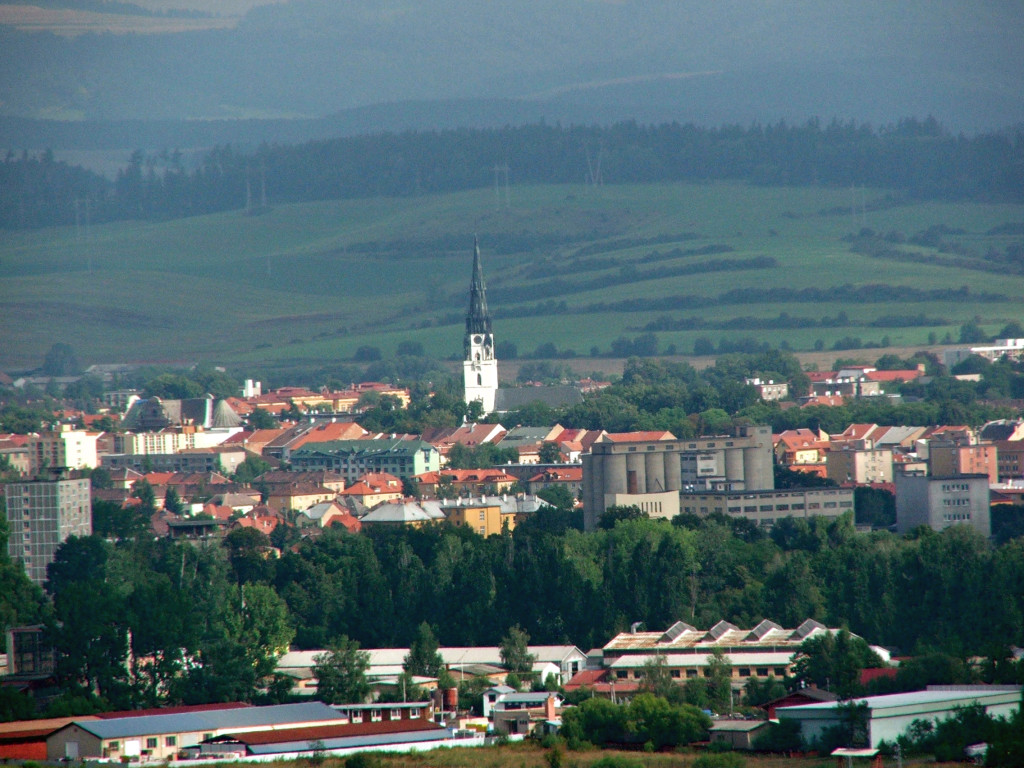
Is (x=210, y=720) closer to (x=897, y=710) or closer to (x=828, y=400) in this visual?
(x=897, y=710)

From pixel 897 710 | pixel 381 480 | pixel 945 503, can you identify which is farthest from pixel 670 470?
pixel 897 710

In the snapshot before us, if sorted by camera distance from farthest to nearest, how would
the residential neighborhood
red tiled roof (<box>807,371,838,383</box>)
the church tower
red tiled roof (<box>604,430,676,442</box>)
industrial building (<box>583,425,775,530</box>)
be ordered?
the church tower < red tiled roof (<box>807,371,838,383</box>) < red tiled roof (<box>604,430,676,442</box>) < industrial building (<box>583,425,775,530</box>) < the residential neighborhood

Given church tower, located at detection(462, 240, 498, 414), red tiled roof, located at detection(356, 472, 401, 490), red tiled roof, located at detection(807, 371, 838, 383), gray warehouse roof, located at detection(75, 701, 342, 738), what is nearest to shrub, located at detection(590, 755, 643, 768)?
gray warehouse roof, located at detection(75, 701, 342, 738)

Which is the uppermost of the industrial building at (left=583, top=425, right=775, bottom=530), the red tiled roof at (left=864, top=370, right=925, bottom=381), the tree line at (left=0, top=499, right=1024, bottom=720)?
the red tiled roof at (left=864, top=370, right=925, bottom=381)

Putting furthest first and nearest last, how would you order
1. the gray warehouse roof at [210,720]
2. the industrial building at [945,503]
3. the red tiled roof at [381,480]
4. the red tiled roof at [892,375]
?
1. the red tiled roof at [892,375]
2. the red tiled roof at [381,480]
3. the industrial building at [945,503]
4. the gray warehouse roof at [210,720]

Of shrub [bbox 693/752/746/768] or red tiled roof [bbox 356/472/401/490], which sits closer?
shrub [bbox 693/752/746/768]

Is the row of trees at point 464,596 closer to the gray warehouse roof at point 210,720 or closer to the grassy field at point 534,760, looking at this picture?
the gray warehouse roof at point 210,720

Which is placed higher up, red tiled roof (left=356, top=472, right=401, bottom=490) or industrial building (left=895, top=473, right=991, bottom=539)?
red tiled roof (left=356, top=472, right=401, bottom=490)

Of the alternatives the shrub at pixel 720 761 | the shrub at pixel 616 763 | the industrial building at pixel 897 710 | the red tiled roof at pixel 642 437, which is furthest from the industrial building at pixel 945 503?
the shrub at pixel 616 763

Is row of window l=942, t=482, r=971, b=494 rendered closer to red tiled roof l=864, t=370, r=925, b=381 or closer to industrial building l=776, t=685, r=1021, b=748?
industrial building l=776, t=685, r=1021, b=748
